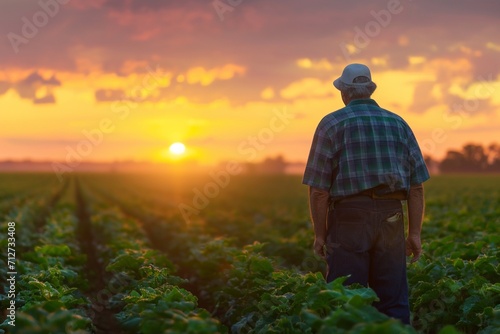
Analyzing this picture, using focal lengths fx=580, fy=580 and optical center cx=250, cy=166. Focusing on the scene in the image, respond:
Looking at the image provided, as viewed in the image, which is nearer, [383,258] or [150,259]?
[383,258]

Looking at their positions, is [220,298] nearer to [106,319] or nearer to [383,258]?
[106,319]

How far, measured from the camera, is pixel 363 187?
4.71 m

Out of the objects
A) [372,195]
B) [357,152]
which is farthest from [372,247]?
[357,152]

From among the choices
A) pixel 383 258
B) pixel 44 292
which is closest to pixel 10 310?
pixel 44 292

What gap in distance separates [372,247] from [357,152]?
81 centimetres

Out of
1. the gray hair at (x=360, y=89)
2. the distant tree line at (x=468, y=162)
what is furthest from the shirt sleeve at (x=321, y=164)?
the distant tree line at (x=468, y=162)

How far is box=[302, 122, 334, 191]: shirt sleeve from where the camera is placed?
15.9 feet

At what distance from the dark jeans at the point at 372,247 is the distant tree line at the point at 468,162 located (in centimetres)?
12672

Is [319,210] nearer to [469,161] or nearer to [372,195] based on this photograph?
[372,195]

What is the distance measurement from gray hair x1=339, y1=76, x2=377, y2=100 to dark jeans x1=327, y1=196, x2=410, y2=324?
903 millimetres

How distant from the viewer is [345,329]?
12.2 ft

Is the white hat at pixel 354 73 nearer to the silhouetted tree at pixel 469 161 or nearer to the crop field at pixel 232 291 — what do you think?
the crop field at pixel 232 291

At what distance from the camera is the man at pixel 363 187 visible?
477 cm

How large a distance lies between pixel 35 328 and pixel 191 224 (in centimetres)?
1278
